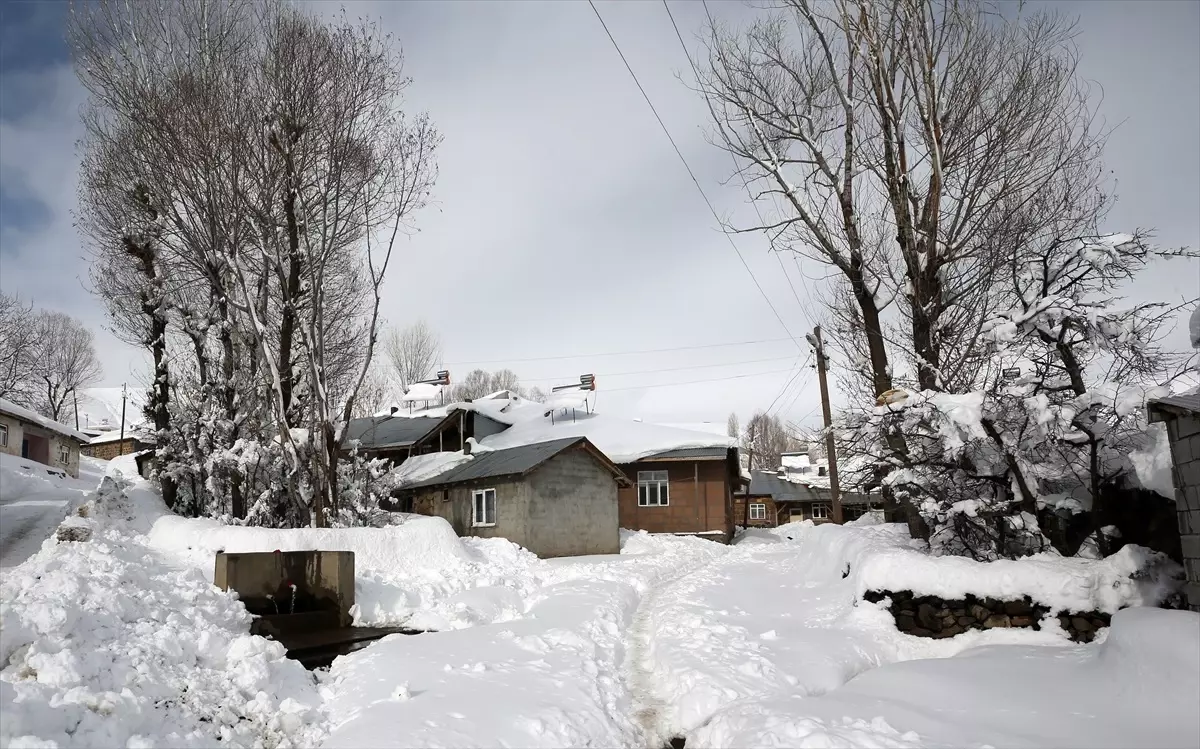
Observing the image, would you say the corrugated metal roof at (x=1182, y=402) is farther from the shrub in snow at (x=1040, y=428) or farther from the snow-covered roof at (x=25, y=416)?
the snow-covered roof at (x=25, y=416)

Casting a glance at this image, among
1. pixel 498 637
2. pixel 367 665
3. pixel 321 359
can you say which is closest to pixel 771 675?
pixel 498 637

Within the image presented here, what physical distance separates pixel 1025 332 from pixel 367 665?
9.06 metres

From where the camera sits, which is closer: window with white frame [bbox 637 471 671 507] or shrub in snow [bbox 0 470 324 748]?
shrub in snow [bbox 0 470 324 748]

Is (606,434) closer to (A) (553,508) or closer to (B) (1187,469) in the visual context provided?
(A) (553,508)

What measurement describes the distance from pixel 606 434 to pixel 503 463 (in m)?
10.6

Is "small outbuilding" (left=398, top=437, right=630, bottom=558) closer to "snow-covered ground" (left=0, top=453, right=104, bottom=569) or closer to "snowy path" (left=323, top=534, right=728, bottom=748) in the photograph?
"snowy path" (left=323, top=534, right=728, bottom=748)

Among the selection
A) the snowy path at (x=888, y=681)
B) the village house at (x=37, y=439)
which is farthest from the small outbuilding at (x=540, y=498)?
the village house at (x=37, y=439)

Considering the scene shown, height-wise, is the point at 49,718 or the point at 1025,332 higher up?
the point at 1025,332

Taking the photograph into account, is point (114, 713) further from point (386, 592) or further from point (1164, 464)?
point (1164, 464)

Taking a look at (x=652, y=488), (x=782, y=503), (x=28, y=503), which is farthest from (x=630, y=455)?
(x=782, y=503)

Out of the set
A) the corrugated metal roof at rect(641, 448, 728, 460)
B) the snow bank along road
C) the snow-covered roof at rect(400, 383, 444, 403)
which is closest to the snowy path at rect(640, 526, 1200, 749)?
the snow bank along road

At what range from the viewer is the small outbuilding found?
22.9 m

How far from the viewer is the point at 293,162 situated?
18.0m

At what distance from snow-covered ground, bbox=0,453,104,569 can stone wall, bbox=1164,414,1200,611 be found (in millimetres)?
15465
